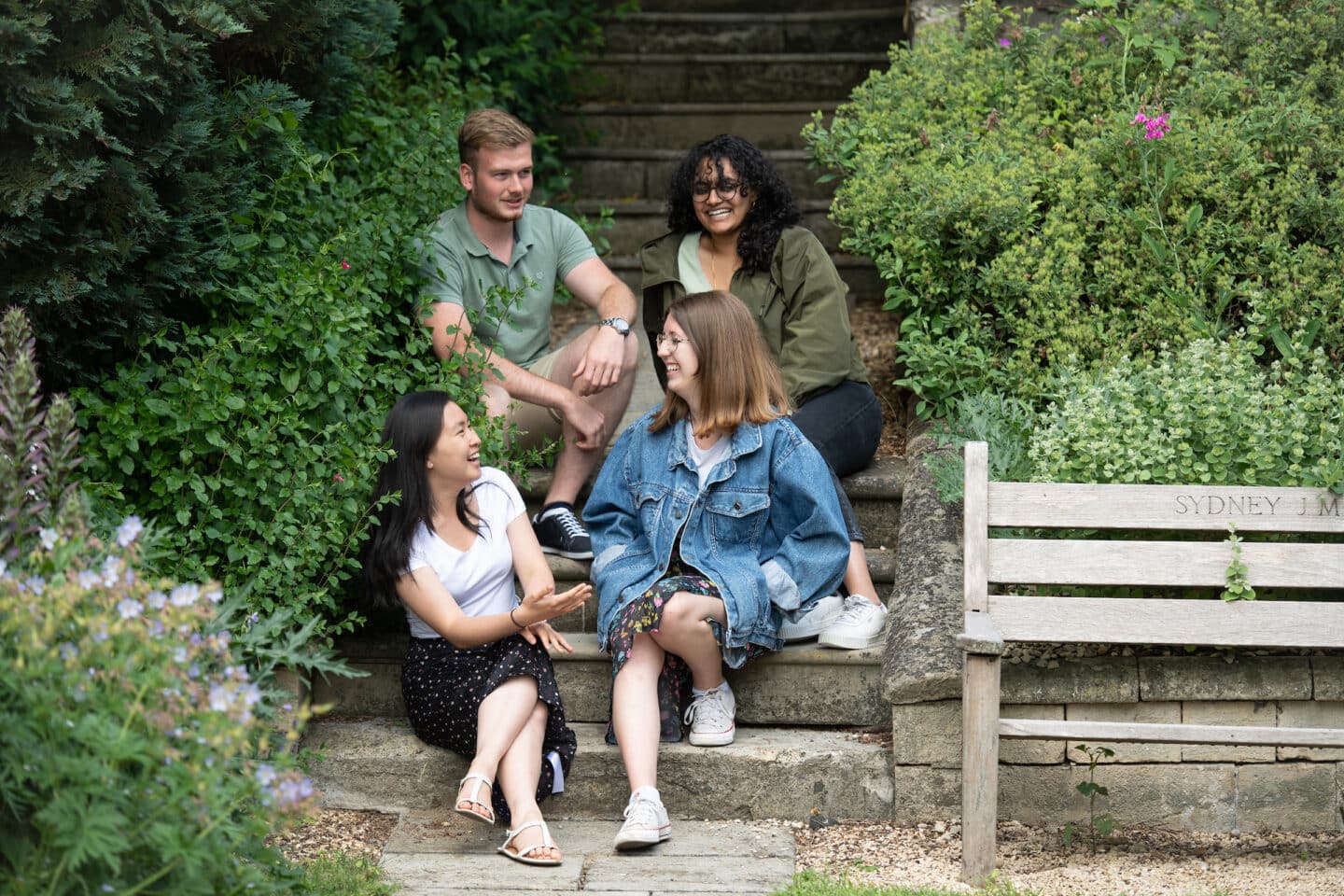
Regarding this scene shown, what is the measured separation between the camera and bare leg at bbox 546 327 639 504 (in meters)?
4.42

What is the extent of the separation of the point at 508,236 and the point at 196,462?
1413 mm

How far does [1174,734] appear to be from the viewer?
3172mm

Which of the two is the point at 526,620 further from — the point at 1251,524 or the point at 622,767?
the point at 1251,524

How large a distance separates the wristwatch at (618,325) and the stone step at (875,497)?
1.73 ft

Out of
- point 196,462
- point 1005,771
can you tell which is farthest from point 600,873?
point 196,462

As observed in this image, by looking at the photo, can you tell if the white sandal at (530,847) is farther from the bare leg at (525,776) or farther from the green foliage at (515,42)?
the green foliage at (515,42)

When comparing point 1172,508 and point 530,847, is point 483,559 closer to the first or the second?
point 530,847

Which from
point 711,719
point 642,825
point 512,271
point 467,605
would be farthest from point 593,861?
point 512,271

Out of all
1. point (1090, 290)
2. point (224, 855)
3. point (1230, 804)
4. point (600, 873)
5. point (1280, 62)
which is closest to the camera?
point (224, 855)

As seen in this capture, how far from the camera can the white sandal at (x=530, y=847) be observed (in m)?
3.38

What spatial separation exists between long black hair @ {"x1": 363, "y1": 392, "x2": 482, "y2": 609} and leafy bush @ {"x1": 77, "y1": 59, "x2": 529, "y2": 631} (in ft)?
0.19

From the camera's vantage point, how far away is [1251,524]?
11.2 feet

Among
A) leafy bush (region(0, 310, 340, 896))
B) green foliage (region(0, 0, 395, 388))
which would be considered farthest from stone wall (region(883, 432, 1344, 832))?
green foliage (region(0, 0, 395, 388))

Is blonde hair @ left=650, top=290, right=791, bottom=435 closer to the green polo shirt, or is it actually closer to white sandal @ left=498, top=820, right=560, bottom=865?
the green polo shirt
